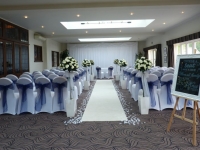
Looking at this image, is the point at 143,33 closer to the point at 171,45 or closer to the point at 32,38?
the point at 171,45

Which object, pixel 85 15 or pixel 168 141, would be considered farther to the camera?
pixel 85 15

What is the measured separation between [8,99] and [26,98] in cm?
46

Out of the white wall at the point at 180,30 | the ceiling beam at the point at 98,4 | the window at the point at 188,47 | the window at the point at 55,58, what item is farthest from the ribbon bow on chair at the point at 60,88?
the window at the point at 55,58

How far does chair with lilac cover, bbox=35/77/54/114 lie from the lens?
17.1 ft

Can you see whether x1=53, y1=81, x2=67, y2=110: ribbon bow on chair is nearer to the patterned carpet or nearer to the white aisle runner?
the patterned carpet

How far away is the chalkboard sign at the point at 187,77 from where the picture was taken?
3308mm

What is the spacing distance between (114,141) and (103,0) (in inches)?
177

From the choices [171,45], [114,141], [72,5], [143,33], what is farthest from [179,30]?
[114,141]

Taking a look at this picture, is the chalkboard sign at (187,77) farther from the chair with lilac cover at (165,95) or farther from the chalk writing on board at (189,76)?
the chair with lilac cover at (165,95)

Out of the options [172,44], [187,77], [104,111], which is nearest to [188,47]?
[172,44]

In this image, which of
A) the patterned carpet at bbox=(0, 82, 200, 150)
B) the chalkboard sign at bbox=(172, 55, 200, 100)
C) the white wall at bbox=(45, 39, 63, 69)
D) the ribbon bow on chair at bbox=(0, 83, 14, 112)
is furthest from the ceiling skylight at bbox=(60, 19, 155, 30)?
the chalkboard sign at bbox=(172, 55, 200, 100)

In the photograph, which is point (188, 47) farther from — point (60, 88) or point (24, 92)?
point (24, 92)

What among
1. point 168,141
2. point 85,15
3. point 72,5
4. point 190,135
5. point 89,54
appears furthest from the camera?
point 89,54

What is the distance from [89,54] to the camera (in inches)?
743
